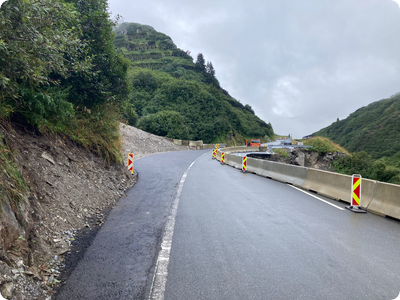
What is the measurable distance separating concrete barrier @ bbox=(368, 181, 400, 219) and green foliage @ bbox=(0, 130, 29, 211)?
798 cm

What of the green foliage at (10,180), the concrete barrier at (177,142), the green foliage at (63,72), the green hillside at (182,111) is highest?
the green hillside at (182,111)

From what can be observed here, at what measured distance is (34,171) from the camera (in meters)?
5.98

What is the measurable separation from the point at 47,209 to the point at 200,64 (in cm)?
11810

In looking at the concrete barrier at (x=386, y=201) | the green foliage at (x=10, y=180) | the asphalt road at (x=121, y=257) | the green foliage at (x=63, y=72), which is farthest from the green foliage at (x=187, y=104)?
the green foliage at (x=10, y=180)

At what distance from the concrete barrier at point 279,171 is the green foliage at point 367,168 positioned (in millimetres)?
13520

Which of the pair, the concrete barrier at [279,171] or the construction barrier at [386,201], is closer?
the construction barrier at [386,201]

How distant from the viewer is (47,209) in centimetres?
546

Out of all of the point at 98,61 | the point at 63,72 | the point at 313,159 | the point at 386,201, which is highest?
the point at 98,61

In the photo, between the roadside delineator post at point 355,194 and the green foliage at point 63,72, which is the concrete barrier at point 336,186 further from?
the green foliage at point 63,72

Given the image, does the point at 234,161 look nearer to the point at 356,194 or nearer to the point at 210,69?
the point at 356,194

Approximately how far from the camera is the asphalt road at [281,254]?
3.55m

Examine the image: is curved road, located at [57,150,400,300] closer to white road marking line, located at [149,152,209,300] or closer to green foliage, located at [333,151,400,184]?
white road marking line, located at [149,152,209,300]

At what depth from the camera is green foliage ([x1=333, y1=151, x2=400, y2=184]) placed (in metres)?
25.5

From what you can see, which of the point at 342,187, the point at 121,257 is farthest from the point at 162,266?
the point at 342,187
